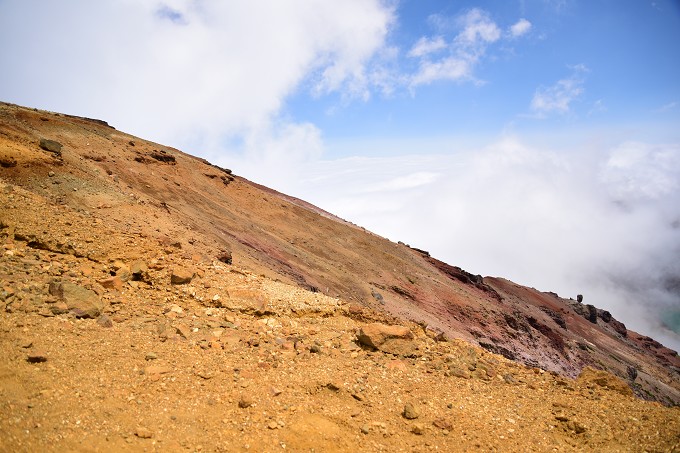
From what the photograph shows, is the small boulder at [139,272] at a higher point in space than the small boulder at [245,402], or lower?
higher

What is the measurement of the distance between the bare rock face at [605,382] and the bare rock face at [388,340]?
304cm

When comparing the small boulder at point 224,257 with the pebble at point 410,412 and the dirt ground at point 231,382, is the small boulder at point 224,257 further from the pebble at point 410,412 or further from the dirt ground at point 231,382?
the pebble at point 410,412

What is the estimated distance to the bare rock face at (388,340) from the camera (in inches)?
272

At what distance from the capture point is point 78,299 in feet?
20.9

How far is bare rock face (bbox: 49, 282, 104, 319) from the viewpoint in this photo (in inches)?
243

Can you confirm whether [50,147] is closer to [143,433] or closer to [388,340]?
[143,433]

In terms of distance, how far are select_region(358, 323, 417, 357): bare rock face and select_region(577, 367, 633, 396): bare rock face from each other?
3.04 m

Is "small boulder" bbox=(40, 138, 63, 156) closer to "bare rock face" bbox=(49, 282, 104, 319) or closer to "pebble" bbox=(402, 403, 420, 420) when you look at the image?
"bare rock face" bbox=(49, 282, 104, 319)

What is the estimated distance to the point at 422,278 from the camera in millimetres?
30594

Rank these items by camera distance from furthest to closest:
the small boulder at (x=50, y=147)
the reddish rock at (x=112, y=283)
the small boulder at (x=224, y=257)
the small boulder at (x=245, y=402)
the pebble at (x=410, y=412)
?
the small boulder at (x=50, y=147) < the small boulder at (x=224, y=257) < the reddish rock at (x=112, y=283) < the pebble at (x=410, y=412) < the small boulder at (x=245, y=402)

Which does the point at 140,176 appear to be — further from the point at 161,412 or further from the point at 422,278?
the point at 422,278

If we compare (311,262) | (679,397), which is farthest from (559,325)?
(311,262)

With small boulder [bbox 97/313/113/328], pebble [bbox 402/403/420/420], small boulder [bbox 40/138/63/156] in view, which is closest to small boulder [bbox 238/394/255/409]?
pebble [bbox 402/403/420/420]

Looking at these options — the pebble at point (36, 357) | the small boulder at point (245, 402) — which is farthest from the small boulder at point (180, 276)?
the small boulder at point (245, 402)
